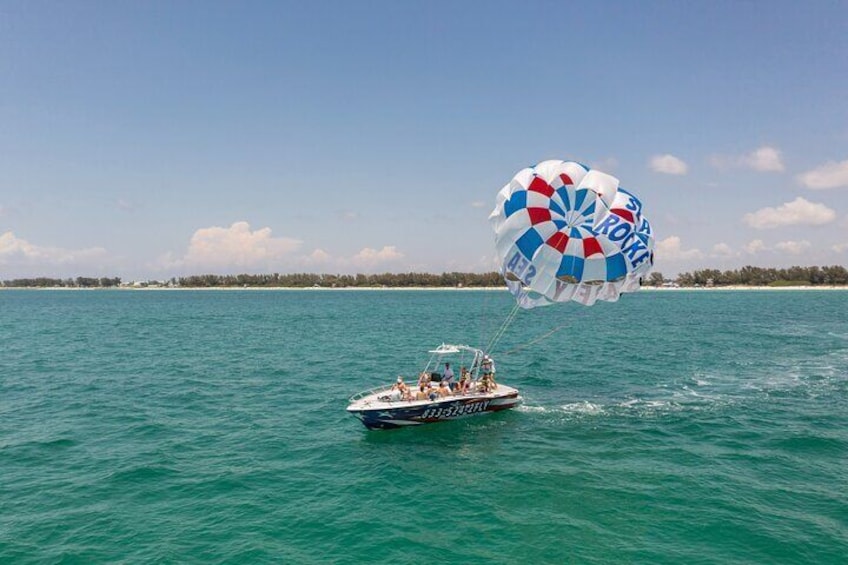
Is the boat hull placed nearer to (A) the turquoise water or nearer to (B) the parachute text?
(A) the turquoise water

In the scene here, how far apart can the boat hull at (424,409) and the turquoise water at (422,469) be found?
63 cm

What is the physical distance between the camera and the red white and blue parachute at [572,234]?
23.4m

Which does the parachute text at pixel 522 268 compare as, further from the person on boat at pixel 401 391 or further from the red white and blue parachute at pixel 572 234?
the person on boat at pixel 401 391

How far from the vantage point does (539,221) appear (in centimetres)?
2405

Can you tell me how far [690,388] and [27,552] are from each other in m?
37.4

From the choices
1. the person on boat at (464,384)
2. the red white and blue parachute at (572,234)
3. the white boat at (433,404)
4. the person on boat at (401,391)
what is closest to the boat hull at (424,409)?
the white boat at (433,404)

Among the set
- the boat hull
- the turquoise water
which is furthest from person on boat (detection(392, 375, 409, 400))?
the turquoise water

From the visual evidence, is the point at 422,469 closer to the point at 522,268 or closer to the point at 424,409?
the point at 424,409

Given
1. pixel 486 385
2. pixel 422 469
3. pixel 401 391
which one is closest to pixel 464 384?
pixel 486 385

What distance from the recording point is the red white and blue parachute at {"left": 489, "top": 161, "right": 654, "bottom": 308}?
23.4 meters

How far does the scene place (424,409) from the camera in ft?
88.1

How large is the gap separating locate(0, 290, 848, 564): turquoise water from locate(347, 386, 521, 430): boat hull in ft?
2.06

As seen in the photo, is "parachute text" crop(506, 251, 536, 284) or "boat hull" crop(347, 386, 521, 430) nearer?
"parachute text" crop(506, 251, 536, 284)

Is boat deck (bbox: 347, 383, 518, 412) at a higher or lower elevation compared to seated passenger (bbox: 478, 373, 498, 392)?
lower
